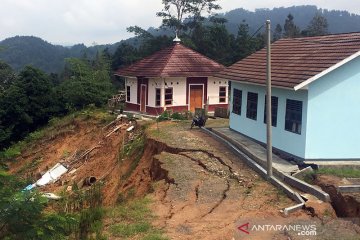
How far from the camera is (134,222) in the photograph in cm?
1018

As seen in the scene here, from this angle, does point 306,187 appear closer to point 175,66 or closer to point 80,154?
point 80,154

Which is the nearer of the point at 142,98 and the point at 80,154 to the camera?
the point at 80,154

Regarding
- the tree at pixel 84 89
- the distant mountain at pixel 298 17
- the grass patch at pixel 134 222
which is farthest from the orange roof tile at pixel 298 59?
the distant mountain at pixel 298 17

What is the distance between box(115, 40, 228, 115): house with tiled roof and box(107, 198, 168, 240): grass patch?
1503cm

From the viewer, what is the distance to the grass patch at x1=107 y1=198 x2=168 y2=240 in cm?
942

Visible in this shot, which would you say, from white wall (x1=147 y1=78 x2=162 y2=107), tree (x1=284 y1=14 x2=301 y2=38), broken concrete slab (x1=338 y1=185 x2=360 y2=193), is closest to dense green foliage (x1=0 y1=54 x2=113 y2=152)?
white wall (x1=147 y1=78 x2=162 y2=107)

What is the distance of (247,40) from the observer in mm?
45844

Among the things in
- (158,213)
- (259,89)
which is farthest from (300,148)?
(158,213)

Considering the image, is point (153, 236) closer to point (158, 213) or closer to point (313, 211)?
point (158, 213)

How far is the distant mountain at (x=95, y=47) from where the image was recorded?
365 ft

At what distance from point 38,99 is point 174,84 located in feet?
35.5

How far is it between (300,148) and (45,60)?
11275 cm

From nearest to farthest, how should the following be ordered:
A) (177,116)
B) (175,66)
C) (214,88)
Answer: (177,116)
(175,66)
(214,88)

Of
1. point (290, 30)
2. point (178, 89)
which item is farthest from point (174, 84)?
point (290, 30)
